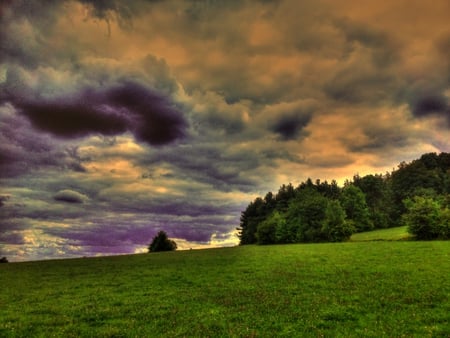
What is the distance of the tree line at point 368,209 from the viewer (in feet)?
260

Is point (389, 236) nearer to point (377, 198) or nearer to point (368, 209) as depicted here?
point (368, 209)

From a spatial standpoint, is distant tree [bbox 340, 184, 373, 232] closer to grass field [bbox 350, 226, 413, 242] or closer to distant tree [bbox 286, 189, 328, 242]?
distant tree [bbox 286, 189, 328, 242]

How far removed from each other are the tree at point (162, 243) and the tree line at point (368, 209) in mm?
35690

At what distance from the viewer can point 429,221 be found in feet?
252

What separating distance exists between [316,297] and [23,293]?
1105 inches

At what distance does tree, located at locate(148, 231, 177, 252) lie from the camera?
389 feet

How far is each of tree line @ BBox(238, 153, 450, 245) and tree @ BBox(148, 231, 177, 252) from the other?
35690 mm

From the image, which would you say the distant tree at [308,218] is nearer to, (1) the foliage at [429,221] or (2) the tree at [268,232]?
(2) the tree at [268,232]

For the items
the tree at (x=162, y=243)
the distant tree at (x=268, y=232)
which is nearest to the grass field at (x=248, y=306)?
the tree at (x=162, y=243)

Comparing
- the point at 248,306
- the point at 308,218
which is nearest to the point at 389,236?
the point at 308,218

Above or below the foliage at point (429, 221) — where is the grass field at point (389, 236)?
below

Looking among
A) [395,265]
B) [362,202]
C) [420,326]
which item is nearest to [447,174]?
[362,202]

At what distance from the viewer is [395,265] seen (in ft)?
122

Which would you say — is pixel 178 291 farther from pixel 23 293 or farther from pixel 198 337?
pixel 23 293
